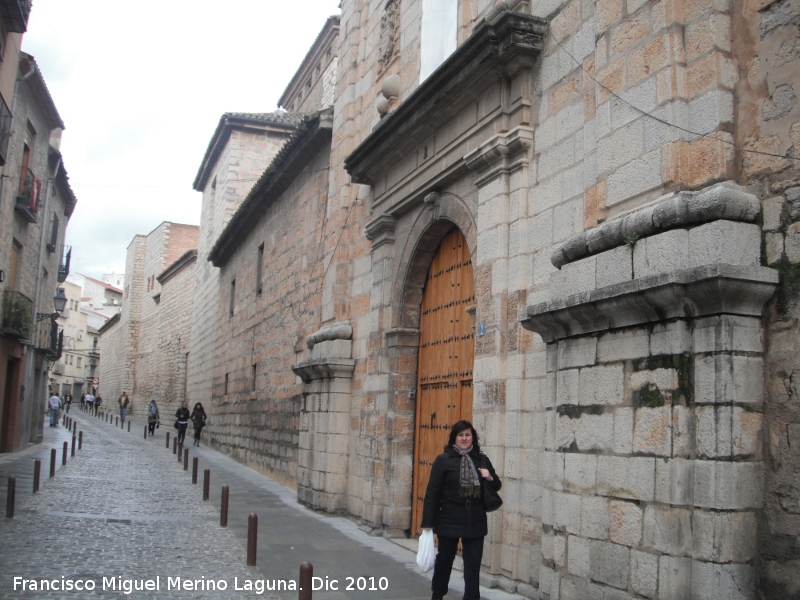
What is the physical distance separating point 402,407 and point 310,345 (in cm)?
258

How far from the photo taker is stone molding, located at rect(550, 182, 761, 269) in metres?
3.91

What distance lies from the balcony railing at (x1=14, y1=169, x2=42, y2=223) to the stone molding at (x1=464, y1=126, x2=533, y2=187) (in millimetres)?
12836

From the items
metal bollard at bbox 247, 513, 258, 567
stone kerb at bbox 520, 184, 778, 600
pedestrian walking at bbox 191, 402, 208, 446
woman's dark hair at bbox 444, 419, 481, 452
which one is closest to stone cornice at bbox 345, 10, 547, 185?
stone kerb at bbox 520, 184, 778, 600

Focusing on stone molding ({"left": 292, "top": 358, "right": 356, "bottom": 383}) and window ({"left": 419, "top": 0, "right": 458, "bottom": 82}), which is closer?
window ({"left": 419, "top": 0, "right": 458, "bottom": 82})

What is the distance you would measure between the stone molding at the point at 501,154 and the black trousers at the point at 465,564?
2958 millimetres

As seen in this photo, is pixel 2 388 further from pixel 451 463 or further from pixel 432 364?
pixel 451 463

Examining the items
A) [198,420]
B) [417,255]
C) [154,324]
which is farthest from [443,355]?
[154,324]

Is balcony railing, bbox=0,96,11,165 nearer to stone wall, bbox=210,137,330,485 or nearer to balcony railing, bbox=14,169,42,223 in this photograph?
balcony railing, bbox=14,169,42,223

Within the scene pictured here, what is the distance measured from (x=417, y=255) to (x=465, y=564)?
161 inches

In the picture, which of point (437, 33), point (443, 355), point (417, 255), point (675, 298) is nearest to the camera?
point (675, 298)

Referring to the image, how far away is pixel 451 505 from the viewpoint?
16.4ft

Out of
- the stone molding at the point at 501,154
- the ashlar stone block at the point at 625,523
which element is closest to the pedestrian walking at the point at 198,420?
the stone molding at the point at 501,154

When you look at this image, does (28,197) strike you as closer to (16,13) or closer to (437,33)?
(16,13)

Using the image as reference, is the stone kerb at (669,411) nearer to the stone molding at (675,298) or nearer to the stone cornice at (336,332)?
the stone molding at (675,298)
